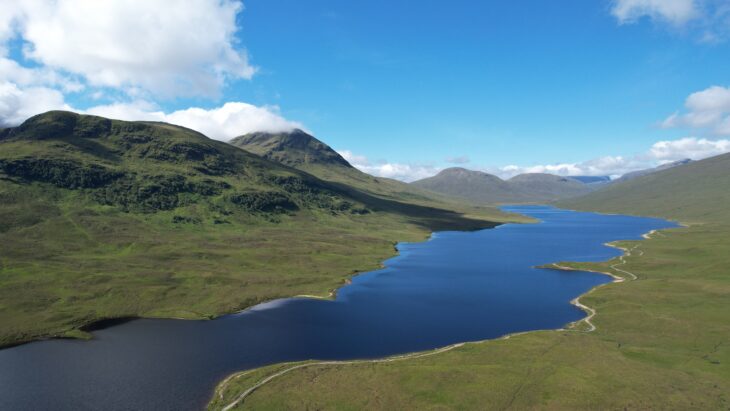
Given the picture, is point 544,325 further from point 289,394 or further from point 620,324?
point 289,394

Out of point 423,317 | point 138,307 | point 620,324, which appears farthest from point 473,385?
point 138,307

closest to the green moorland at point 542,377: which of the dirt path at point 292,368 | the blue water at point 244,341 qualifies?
the dirt path at point 292,368

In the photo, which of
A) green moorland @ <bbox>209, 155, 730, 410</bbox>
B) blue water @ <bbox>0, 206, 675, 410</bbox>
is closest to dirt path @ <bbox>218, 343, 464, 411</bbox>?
green moorland @ <bbox>209, 155, 730, 410</bbox>

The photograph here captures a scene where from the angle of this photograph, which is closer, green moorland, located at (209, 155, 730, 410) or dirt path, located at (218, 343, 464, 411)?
green moorland, located at (209, 155, 730, 410)

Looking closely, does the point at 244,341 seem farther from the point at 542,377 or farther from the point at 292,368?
the point at 542,377

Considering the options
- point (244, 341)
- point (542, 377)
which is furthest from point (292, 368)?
point (542, 377)

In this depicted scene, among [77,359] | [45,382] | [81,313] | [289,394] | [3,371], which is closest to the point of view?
[289,394]

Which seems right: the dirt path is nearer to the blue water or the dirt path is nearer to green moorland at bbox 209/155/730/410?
green moorland at bbox 209/155/730/410

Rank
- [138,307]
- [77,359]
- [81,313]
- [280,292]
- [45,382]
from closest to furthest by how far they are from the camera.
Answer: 1. [45,382]
2. [77,359]
3. [81,313]
4. [138,307]
5. [280,292]

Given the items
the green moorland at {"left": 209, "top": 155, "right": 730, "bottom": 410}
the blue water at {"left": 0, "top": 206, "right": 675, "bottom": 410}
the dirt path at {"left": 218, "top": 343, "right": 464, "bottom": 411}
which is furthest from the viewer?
the blue water at {"left": 0, "top": 206, "right": 675, "bottom": 410}

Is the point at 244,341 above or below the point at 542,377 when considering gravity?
below

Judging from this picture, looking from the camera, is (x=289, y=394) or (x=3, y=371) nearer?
(x=289, y=394)
